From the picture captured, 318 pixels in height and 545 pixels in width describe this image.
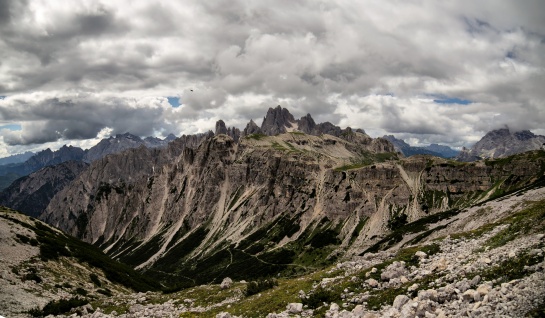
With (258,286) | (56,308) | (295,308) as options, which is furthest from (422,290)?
(56,308)

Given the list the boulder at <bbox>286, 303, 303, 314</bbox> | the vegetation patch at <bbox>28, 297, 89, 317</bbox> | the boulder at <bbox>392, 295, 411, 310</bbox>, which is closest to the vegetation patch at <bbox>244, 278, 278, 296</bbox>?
the boulder at <bbox>286, 303, 303, 314</bbox>

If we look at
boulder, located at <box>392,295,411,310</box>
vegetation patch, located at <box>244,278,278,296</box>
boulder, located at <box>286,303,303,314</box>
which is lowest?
vegetation patch, located at <box>244,278,278,296</box>

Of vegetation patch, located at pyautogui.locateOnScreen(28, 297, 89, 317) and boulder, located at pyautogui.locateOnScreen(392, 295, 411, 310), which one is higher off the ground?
boulder, located at pyautogui.locateOnScreen(392, 295, 411, 310)

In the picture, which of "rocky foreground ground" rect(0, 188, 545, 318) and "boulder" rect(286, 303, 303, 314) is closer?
"rocky foreground ground" rect(0, 188, 545, 318)

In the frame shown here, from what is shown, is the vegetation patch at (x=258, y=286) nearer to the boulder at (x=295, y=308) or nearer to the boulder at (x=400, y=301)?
the boulder at (x=295, y=308)

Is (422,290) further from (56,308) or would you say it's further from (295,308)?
(56,308)

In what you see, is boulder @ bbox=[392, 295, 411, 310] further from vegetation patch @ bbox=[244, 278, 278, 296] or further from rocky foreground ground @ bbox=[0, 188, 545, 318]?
vegetation patch @ bbox=[244, 278, 278, 296]

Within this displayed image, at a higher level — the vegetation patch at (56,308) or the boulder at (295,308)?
the boulder at (295,308)

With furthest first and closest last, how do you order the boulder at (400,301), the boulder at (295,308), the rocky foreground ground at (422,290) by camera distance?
the boulder at (295,308), the boulder at (400,301), the rocky foreground ground at (422,290)

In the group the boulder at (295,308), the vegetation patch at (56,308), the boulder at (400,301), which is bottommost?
A: the vegetation patch at (56,308)

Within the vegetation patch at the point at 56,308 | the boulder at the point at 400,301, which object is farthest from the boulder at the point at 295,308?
the vegetation patch at the point at 56,308

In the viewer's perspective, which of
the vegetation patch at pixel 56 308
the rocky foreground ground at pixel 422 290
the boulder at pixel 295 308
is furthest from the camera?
the vegetation patch at pixel 56 308

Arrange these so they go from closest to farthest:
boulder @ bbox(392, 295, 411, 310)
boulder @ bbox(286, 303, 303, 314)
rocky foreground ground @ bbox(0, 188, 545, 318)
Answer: rocky foreground ground @ bbox(0, 188, 545, 318) < boulder @ bbox(392, 295, 411, 310) < boulder @ bbox(286, 303, 303, 314)

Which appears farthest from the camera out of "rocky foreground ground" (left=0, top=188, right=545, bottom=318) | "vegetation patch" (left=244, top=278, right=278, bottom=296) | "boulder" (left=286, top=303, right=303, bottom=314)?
"vegetation patch" (left=244, top=278, right=278, bottom=296)
